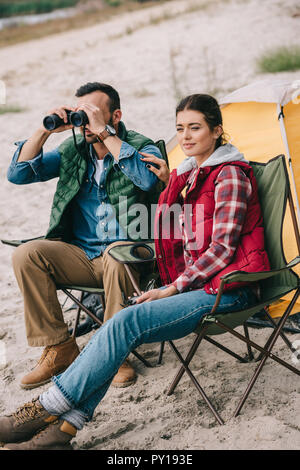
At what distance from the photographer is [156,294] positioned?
229cm

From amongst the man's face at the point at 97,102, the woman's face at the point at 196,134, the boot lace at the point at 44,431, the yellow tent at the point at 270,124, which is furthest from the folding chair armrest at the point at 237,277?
the man's face at the point at 97,102

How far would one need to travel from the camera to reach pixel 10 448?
2.07m

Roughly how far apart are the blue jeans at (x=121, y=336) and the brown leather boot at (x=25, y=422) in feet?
0.42

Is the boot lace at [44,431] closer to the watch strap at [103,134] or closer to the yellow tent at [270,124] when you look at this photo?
the watch strap at [103,134]

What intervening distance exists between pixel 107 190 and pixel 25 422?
1336 millimetres

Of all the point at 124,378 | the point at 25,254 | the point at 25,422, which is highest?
the point at 25,254

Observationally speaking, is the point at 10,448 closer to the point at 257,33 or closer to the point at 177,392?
the point at 177,392

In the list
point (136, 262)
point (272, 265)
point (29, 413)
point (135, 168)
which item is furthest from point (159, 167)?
point (29, 413)

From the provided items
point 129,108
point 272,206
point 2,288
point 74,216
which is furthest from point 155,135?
point 272,206

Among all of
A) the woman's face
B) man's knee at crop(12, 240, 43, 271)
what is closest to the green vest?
man's knee at crop(12, 240, 43, 271)

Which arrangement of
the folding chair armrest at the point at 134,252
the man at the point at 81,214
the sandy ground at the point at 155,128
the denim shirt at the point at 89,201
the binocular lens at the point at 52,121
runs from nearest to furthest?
1. the sandy ground at the point at 155,128
2. the folding chair armrest at the point at 134,252
3. the man at the point at 81,214
4. the binocular lens at the point at 52,121
5. the denim shirt at the point at 89,201

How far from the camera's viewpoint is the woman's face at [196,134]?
8.05 ft

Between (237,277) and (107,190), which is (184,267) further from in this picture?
(107,190)

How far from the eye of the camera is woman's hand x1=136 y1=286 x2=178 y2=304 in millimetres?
2273
